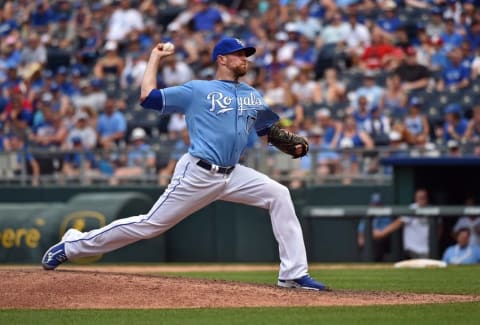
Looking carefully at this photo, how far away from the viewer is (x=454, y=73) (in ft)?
57.1

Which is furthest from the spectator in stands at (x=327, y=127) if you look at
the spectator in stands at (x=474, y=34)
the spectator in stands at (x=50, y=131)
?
the spectator in stands at (x=50, y=131)

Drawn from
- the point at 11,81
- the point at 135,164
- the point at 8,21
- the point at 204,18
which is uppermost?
the point at 8,21

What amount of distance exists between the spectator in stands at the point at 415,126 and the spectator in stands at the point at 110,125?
4905mm

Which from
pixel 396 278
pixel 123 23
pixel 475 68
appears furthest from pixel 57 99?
pixel 396 278

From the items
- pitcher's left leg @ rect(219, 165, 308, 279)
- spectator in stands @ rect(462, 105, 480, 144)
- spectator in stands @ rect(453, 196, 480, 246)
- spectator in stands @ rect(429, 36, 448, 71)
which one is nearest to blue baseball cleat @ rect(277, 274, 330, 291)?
pitcher's left leg @ rect(219, 165, 308, 279)

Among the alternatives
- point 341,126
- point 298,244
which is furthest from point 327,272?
point 341,126

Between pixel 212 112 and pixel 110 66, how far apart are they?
12.6m

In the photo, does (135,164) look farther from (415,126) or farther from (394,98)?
(415,126)

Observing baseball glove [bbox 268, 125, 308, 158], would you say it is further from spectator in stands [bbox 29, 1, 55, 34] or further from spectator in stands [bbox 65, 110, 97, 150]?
spectator in stands [bbox 29, 1, 55, 34]

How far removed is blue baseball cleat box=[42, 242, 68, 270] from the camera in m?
9.02

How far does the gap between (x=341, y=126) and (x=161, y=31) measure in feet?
19.4

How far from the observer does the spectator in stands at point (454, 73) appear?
1725 centimetres

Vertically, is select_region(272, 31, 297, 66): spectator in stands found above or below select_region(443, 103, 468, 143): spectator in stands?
above

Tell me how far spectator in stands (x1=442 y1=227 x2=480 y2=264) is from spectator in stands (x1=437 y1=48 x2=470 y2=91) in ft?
11.1
